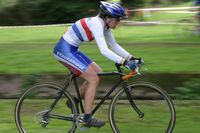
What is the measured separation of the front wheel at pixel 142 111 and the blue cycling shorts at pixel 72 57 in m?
0.55

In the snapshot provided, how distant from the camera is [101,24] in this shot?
241 inches

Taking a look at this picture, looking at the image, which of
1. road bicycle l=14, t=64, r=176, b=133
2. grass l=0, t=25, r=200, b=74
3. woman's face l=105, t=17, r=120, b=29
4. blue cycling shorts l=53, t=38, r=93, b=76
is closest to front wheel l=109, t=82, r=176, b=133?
road bicycle l=14, t=64, r=176, b=133

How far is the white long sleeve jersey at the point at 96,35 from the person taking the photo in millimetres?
6012

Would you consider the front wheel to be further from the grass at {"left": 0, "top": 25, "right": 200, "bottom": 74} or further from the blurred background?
the grass at {"left": 0, "top": 25, "right": 200, "bottom": 74}

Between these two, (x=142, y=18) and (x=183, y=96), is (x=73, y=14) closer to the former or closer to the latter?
(x=142, y=18)

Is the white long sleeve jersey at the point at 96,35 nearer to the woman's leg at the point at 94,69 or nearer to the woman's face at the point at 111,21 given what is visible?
the woman's face at the point at 111,21

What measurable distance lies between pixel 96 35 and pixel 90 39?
0.28 meters

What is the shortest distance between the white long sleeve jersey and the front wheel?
475mm

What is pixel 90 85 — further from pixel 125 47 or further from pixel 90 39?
pixel 125 47

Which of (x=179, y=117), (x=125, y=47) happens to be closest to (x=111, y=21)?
(x=179, y=117)

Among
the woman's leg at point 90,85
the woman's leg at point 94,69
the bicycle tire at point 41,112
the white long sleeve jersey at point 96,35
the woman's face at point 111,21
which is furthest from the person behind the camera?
the bicycle tire at point 41,112

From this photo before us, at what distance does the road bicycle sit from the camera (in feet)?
20.6

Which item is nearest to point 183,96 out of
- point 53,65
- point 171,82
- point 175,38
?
point 171,82

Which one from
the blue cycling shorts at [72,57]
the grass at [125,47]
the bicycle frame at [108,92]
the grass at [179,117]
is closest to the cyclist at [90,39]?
the blue cycling shorts at [72,57]
